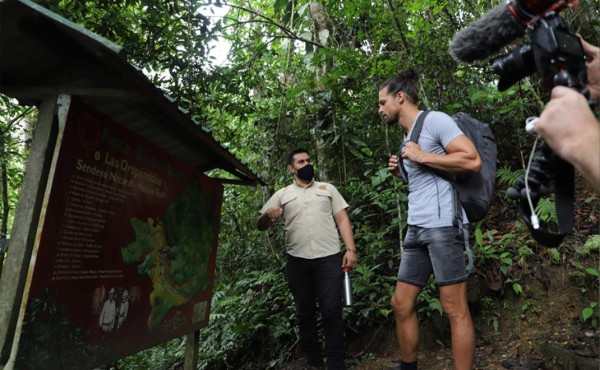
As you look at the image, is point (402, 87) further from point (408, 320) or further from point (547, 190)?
point (547, 190)

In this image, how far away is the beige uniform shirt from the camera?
4.38 metres

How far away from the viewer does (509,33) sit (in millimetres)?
1568

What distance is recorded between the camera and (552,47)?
124 cm

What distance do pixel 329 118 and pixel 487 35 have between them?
5.03 metres

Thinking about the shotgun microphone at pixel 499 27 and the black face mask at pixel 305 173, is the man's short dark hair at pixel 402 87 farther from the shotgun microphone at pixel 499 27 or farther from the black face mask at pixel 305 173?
the shotgun microphone at pixel 499 27

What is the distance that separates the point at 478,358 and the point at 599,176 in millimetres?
3580

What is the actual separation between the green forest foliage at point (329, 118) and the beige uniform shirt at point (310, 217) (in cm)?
88

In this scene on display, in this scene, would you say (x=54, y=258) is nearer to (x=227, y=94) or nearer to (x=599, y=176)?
(x=599, y=176)

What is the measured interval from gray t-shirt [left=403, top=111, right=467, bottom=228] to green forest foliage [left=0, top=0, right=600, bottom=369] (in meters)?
1.62

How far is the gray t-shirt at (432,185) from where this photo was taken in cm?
306

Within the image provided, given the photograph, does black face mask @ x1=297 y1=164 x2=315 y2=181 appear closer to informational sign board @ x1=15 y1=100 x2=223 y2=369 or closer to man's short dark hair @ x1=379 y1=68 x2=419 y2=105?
informational sign board @ x1=15 y1=100 x2=223 y2=369

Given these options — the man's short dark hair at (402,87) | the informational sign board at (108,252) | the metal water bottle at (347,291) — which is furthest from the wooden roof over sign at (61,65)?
the metal water bottle at (347,291)

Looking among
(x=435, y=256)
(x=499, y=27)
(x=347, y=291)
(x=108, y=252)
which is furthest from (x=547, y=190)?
(x=347, y=291)

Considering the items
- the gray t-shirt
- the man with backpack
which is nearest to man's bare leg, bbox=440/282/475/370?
the man with backpack
